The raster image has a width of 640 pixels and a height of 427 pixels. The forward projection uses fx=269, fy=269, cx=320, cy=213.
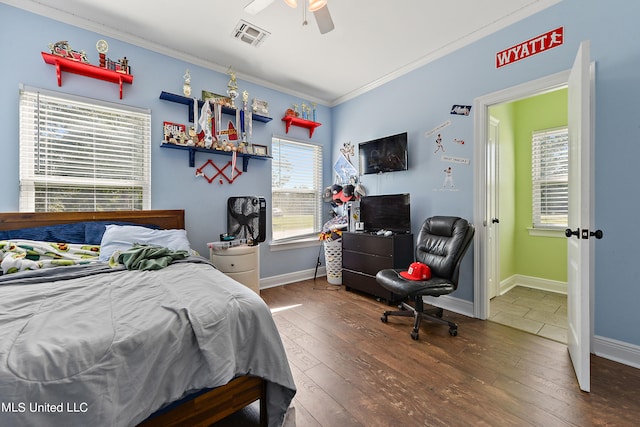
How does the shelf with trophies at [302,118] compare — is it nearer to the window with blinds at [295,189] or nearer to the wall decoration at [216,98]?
the window with blinds at [295,189]

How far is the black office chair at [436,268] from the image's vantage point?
7.41 feet

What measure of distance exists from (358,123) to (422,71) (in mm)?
1053

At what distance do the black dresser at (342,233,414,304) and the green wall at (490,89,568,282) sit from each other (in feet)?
4.78

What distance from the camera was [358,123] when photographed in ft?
12.7

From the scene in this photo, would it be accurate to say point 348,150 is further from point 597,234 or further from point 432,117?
point 597,234

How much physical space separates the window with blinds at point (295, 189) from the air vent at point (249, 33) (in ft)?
4.06

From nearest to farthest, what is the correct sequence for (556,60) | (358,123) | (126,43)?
(556,60)
(126,43)
(358,123)

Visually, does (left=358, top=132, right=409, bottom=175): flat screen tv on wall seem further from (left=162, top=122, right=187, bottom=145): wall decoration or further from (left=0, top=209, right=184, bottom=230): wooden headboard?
(left=0, top=209, right=184, bottom=230): wooden headboard

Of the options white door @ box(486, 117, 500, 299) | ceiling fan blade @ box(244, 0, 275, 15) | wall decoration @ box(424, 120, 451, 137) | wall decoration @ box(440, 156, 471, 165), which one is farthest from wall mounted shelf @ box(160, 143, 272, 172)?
white door @ box(486, 117, 500, 299)

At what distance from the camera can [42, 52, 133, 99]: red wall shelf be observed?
88.2 inches

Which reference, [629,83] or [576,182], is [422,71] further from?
[576,182]

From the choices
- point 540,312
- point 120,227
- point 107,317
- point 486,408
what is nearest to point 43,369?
point 107,317
